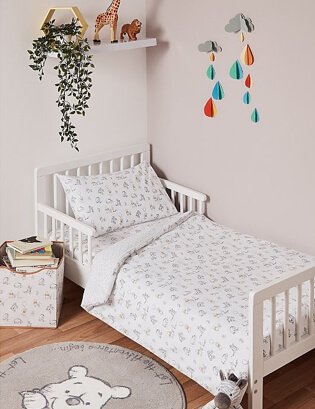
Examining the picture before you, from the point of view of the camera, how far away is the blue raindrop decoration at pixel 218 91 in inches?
148

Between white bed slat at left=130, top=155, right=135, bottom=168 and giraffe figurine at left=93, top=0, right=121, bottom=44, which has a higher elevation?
giraffe figurine at left=93, top=0, right=121, bottom=44

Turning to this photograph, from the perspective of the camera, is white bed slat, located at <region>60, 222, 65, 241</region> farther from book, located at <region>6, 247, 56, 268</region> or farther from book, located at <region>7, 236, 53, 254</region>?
book, located at <region>6, 247, 56, 268</region>

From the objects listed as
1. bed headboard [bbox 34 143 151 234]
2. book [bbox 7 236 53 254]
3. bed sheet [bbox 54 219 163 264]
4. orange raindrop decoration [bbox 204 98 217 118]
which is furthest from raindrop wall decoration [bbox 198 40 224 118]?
book [bbox 7 236 53 254]

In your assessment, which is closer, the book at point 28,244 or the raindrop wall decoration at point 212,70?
the book at point 28,244

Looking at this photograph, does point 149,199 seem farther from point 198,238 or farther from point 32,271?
point 32,271

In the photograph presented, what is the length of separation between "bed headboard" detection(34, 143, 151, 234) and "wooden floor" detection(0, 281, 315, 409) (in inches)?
17.9

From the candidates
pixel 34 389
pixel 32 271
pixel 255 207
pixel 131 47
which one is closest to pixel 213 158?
pixel 255 207

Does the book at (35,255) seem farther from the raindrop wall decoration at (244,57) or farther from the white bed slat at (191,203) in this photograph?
the raindrop wall decoration at (244,57)

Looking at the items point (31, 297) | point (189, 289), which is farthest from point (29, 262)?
point (189, 289)

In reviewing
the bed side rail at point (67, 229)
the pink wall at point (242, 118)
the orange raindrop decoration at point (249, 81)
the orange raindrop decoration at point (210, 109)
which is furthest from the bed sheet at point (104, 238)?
the orange raindrop decoration at point (249, 81)

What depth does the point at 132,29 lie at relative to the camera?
3.87 meters

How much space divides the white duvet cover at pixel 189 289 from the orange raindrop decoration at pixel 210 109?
0.53m

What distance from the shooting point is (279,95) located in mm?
3479

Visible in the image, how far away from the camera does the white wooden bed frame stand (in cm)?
275
